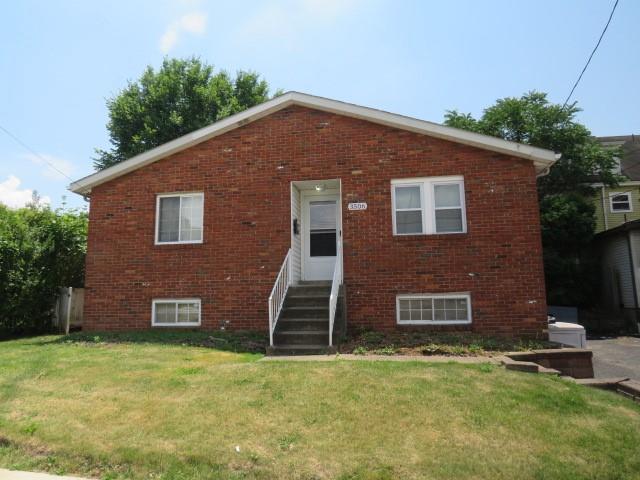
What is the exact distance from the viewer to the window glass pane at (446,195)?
9852 mm

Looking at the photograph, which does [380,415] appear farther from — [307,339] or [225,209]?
[225,209]

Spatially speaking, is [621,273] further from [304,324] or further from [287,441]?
[287,441]

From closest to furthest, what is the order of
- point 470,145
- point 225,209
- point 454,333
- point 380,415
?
point 380,415 → point 454,333 → point 470,145 → point 225,209

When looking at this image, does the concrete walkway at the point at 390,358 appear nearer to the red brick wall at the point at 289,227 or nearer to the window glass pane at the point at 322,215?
the red brick wall at the point at 289,227

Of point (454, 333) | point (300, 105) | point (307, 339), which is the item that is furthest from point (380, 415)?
point (300, 105)

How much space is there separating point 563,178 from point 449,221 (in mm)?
14350

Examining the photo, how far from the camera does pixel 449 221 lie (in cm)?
981

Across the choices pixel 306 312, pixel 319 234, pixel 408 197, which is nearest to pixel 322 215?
pixel 319 234

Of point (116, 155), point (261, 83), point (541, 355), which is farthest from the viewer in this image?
point (261, 83)

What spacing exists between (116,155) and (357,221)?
19.2 m

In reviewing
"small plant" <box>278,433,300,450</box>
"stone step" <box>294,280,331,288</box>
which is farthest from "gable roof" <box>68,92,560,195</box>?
"small plant" <box>278,433,300,450</box>

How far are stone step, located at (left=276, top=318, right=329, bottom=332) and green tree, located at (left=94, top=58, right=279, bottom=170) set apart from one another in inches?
668

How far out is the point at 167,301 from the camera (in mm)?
10602

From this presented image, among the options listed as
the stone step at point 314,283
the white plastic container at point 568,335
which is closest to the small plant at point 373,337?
the stone step at point 314,283
